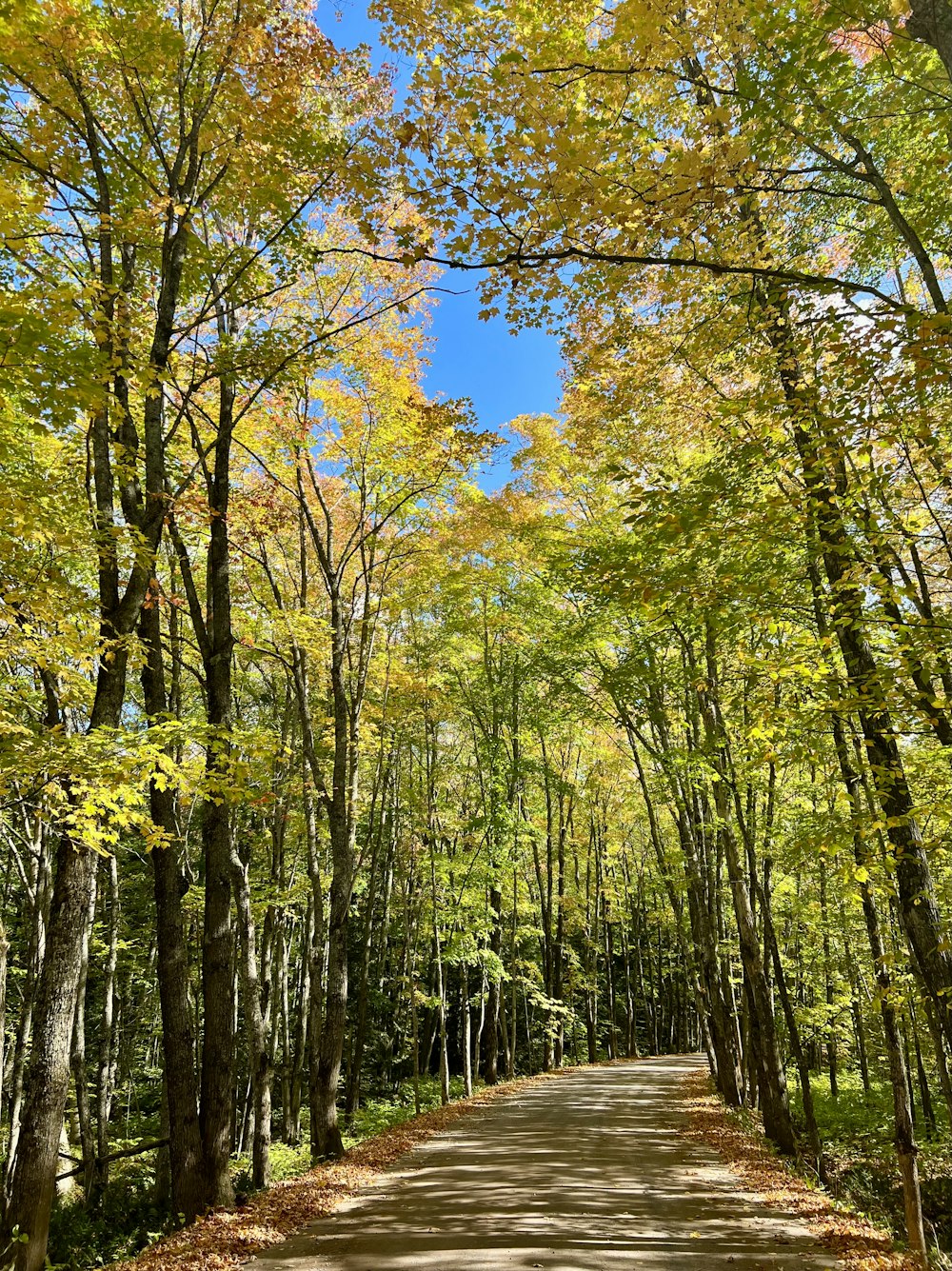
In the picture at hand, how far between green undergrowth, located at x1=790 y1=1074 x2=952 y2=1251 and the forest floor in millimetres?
1591

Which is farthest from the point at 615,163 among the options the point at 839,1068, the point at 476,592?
the point at 839,1068

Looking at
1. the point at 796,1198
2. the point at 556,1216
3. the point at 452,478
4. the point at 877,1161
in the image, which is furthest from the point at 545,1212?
the point at 452,478

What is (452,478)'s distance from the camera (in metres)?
13.2

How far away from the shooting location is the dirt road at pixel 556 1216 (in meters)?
5.62

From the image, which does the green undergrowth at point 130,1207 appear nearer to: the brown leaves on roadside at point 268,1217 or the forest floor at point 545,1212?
the brown leaves on roadside at point 268,1217

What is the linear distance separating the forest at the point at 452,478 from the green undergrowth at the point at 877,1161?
141 millimetres

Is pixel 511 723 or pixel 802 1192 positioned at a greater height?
pixel 511 723

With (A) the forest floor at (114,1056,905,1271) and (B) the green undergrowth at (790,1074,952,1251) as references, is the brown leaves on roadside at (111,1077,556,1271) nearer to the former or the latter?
(A) the forest floor at (114,1056,905,1271)

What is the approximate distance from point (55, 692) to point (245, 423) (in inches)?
196

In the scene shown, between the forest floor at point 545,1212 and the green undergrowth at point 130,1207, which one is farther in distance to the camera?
the green undergrowth at point 130,1207

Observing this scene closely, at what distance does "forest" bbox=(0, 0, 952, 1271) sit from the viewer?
13.8 feet

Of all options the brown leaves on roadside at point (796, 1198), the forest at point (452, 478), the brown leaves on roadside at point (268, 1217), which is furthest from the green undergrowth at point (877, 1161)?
the brown leaves on roadside at point (268, 1217)

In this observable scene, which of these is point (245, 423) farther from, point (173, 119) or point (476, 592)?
point (476, 592)

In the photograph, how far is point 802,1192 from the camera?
756 cm
